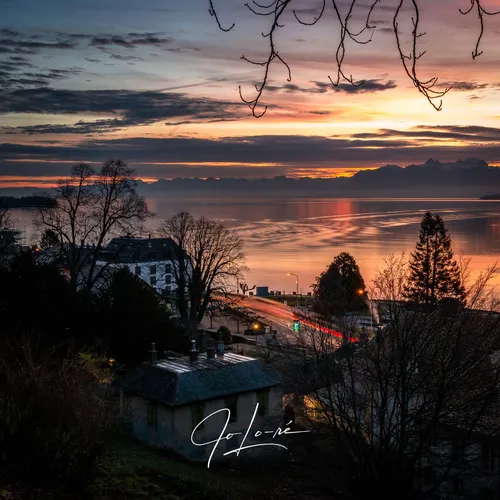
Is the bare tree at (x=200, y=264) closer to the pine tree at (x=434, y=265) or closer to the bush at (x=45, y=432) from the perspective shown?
the pine tree at (x=434, y=265)

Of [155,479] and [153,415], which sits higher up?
[155,479]

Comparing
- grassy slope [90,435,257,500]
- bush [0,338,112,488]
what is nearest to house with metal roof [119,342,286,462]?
grassy slope [90,435,257,500]

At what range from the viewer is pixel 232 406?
870 inches

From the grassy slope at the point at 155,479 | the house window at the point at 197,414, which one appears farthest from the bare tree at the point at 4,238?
the grassy slope at the point at 155,479

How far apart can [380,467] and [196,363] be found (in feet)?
37.3

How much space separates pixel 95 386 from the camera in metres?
17.7

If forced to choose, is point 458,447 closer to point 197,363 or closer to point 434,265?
point 197,363

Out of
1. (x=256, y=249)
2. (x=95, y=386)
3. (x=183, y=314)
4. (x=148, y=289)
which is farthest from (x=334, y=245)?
(x=95, y=386)

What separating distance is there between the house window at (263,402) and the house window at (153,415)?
12.3 feet

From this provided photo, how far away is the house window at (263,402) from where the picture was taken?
22891 mm

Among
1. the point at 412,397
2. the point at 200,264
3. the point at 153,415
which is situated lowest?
the point at 153,415

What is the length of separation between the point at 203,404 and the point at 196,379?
0.95 m

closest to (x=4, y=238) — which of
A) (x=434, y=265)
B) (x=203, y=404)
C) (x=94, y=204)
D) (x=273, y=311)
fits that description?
(x=94, y=204)

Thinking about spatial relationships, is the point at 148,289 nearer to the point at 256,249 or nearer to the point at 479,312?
the point at 479,312
